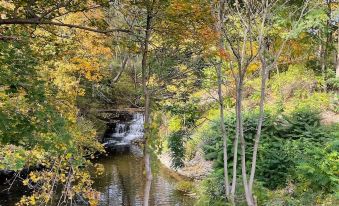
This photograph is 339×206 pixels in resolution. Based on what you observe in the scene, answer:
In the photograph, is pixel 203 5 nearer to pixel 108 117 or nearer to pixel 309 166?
pixel 309 166

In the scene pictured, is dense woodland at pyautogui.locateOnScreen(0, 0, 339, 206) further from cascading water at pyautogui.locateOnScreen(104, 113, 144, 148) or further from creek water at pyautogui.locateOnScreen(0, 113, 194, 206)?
cascading water at pyautogui.locateOnScreen(104, 113, 144, 148)

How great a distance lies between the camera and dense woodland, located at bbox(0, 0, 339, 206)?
5453mm

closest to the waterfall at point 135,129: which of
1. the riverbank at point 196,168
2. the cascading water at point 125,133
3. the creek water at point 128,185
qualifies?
the cascading water at point 125,133

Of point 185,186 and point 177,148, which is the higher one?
point 177,148

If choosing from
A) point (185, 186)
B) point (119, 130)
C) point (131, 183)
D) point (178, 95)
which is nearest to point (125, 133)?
point (119, 130)

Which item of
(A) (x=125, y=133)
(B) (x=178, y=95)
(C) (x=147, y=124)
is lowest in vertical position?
(A) (x=125, y=133)

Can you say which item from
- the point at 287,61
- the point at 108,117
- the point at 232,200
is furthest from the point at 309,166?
the point at 108,117

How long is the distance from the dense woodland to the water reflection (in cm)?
77

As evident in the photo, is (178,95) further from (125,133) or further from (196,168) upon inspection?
(125,133)

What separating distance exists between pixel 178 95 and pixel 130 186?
432cm

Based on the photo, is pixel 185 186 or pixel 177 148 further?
pixel 177 148

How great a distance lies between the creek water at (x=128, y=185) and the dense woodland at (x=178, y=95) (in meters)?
0.76

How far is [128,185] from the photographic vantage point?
1385cm

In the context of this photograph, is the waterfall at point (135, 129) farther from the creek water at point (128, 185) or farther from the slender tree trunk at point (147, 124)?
the slender tree trunk at point (147, 124)
